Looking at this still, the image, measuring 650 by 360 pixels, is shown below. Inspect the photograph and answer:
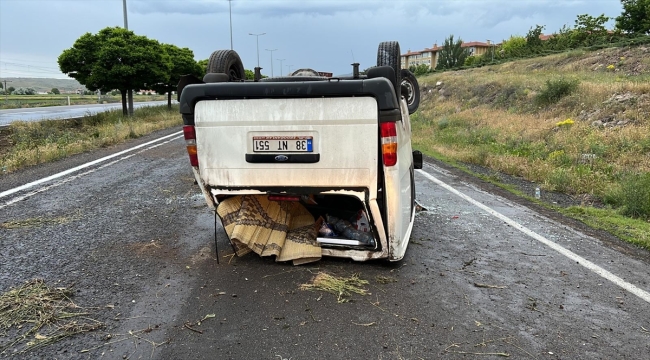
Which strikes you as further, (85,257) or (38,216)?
(38,216)

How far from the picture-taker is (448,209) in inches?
260

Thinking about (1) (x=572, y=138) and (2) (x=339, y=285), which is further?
(1) (x=572, y=138)

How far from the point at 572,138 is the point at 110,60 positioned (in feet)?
63.8

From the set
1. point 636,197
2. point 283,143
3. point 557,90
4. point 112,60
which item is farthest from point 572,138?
point 112,60

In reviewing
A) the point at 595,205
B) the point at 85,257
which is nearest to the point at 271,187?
the point at 85,257

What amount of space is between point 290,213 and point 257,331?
1.70 metres

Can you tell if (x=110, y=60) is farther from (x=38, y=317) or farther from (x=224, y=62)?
(x=38, y=317)

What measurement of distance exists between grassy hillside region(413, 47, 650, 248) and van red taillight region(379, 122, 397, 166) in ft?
11.5

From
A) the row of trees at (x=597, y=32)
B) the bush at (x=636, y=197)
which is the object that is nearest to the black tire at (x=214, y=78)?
the bush at (x=636, y=197)

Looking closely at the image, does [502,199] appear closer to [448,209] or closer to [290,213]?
[448,209]

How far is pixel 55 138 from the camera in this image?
14.9m

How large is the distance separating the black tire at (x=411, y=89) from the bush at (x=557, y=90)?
15357 mm

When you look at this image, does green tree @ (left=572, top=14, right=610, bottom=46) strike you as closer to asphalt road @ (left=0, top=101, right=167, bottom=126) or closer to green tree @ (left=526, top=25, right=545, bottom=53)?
green tree @ (left=526, top=25, right=545, bottom=53)

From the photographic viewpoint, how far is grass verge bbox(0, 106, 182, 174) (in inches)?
408
